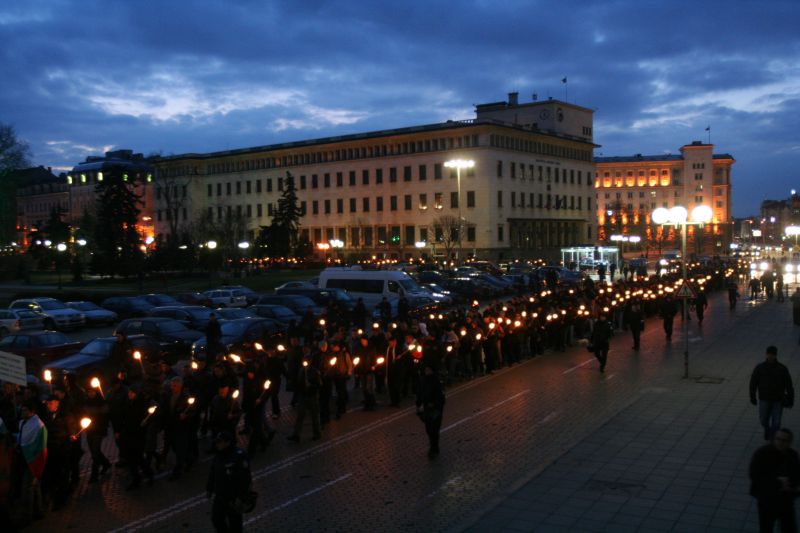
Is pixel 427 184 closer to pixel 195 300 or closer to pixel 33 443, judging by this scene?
pixel 195 300

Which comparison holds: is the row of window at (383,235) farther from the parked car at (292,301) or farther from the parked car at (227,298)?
the parked car at (292,301)

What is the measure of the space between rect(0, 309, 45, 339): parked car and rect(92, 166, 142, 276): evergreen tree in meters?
29.9

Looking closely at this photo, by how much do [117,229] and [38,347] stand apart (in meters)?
54.4

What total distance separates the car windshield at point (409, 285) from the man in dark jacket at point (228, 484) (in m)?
29.9

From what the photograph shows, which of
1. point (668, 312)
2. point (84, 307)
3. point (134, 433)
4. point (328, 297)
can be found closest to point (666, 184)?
point (328, 297)

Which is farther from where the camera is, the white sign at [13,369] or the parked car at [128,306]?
the parked car at [128,306]

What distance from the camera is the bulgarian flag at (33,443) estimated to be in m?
9.62

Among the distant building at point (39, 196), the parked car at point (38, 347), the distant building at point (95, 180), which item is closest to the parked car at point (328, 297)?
the parked car at point (38, 347)

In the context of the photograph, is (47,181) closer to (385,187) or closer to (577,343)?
(385,187)

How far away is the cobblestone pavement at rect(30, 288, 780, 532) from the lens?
957cm

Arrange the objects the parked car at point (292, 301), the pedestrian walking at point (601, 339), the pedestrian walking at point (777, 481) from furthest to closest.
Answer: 1. the parked car at point (292, 301)
2. the pedestrian walking at point (601, 339)
3. the pedestrian walking at point (777, 481)

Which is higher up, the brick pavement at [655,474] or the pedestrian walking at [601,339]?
the pedestrian walking at [601,339]

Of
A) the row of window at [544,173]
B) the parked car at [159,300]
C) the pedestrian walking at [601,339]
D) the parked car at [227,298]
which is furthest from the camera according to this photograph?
the row of window at [544,173]

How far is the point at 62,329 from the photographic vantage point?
34.1 meters
